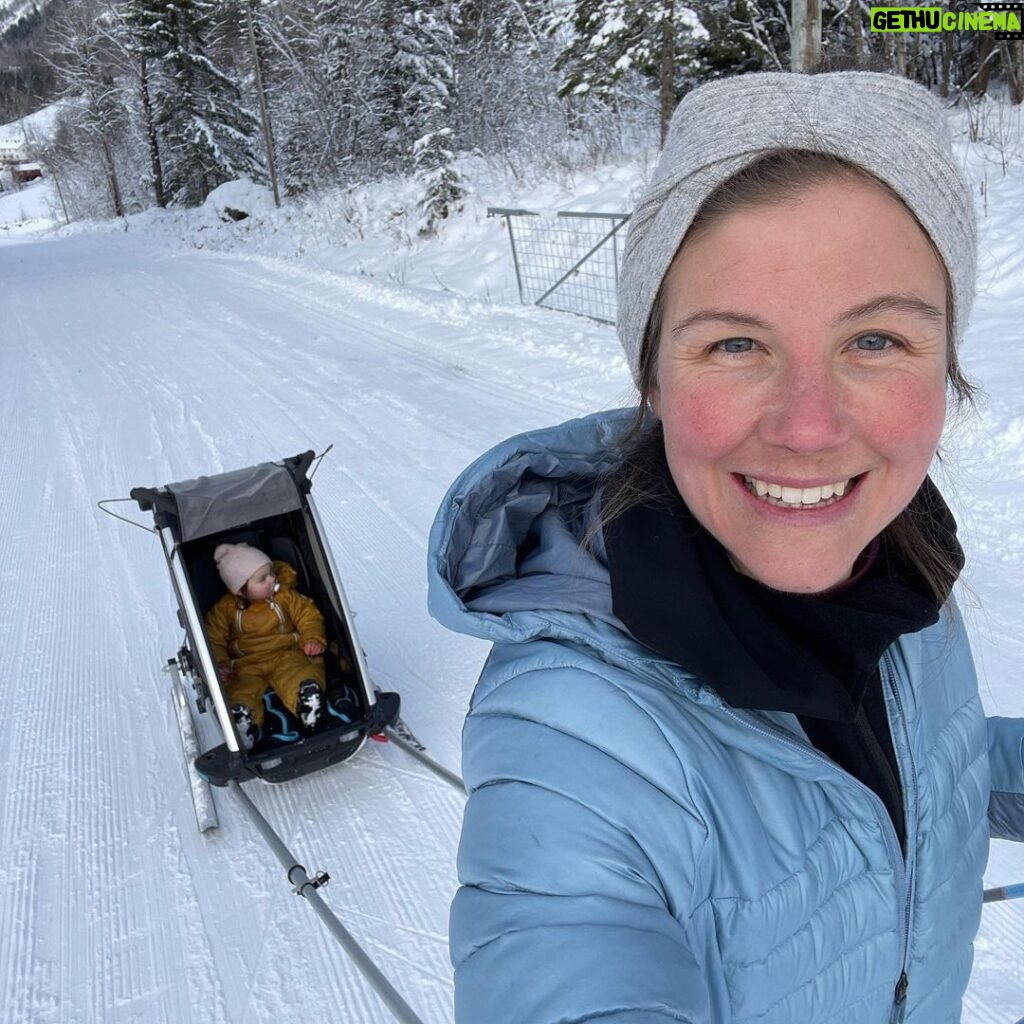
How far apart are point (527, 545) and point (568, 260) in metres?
9.36

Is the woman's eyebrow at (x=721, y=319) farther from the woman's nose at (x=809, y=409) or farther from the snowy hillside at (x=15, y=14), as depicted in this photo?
the snowy hillside at (x=15, y=14)

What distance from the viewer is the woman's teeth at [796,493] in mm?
957

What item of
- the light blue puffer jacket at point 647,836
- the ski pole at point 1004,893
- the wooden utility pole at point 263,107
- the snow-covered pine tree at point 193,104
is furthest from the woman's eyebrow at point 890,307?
the snow-covered pine tree at point 193,104

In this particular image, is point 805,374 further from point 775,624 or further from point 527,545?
point 527,545

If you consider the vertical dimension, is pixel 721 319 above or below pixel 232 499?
above

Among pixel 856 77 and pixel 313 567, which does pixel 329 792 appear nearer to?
pixel 313 567

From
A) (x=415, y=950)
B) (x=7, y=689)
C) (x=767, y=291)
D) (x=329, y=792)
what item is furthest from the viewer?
(x=7, y=689)

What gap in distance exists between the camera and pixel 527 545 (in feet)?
3.77

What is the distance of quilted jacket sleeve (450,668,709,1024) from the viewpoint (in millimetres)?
786

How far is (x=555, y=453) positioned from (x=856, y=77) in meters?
0.62

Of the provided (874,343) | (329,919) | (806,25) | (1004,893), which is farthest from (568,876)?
(806,25)

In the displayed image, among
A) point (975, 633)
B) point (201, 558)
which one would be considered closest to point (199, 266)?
point (201, 558)

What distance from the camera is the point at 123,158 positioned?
116ft

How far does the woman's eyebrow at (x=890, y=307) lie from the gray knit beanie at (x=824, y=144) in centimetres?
8
